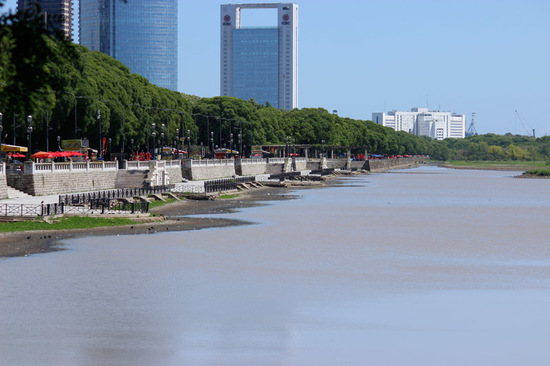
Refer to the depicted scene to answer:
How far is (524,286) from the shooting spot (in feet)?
143

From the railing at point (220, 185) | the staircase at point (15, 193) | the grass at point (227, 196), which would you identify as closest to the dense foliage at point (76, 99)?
the staircase at point (15, 193)

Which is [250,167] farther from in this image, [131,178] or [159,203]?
[159,203]

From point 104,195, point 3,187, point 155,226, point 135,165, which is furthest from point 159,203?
point 155,226

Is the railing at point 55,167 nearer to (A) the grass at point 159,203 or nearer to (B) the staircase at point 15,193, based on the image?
(B) the staircase at point 15,193

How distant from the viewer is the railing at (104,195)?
7138cm

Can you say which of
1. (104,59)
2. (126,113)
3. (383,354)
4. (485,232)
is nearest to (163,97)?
(104,59)

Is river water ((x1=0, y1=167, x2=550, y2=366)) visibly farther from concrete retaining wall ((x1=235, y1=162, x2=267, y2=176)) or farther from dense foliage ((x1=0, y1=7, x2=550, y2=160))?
concrete retaining wall ((x1=235, y1=162, x2=267, y2=176))

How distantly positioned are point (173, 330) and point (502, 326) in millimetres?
12495

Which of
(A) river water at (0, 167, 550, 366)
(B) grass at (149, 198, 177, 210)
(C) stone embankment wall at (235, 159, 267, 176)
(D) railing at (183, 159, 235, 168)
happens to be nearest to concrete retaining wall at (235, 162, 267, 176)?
(C) stone embankment wall at (235, 159, 267, 176)

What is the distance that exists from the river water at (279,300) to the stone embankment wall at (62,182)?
18.6 metres

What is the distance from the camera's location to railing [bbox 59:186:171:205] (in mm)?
71375

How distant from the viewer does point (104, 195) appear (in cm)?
7912

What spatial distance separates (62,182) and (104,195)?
5.78 metres

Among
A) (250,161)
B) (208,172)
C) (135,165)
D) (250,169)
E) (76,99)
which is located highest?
(76,99)
